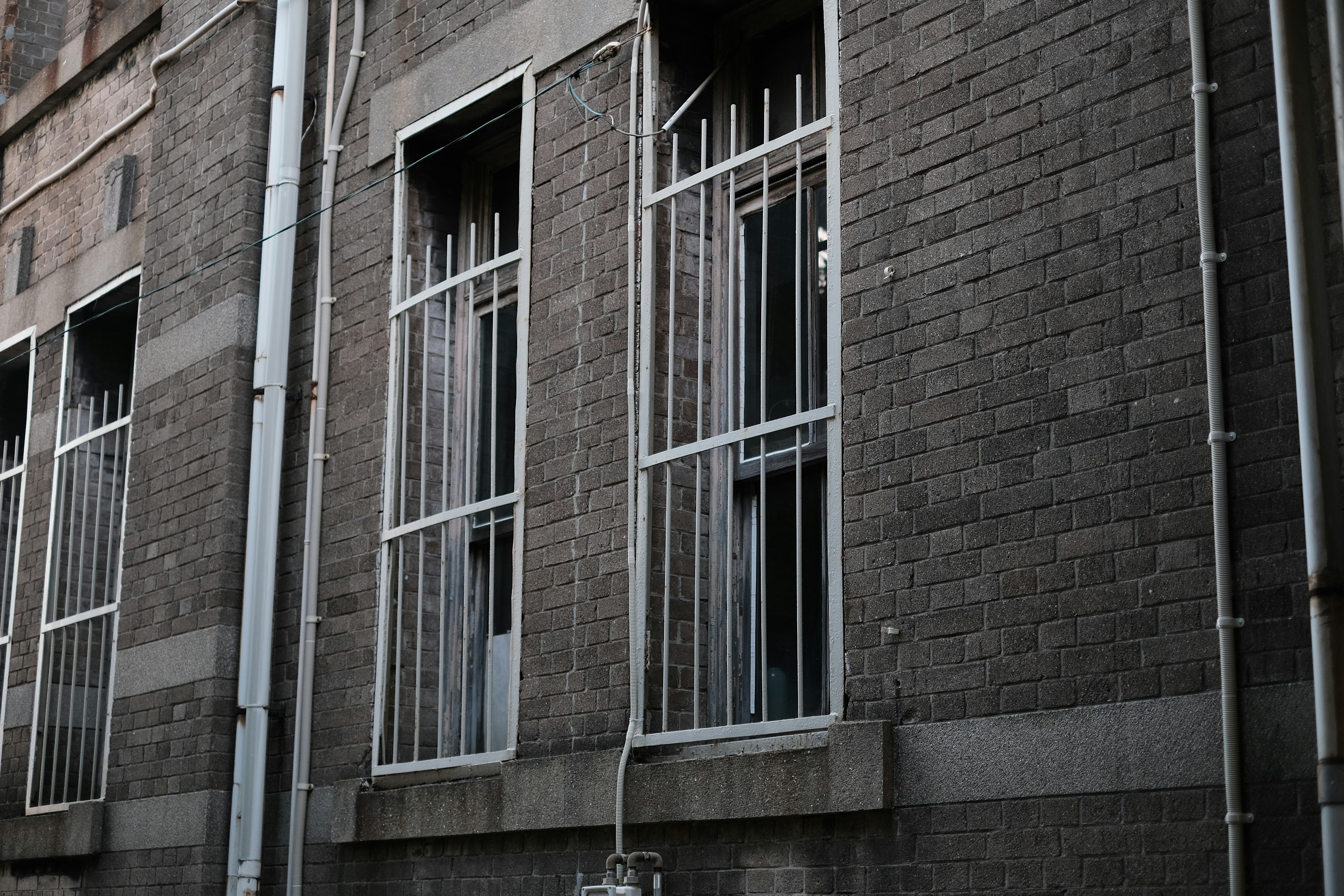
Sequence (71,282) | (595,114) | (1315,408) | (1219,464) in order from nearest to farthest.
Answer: (1315,408) < (1219,464) < (595,114) < (71,282)

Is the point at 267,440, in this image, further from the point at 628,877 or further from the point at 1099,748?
the point at 1099,748

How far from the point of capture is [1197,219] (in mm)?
5336

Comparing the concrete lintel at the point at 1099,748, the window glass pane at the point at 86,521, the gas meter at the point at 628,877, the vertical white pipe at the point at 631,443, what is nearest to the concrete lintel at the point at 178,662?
the window glass pane at the point at 86,521

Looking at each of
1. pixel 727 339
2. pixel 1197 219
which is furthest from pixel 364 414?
pixel 1197 219

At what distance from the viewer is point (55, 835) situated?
9859 millimetres

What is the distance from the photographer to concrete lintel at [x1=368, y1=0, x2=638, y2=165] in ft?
25.8

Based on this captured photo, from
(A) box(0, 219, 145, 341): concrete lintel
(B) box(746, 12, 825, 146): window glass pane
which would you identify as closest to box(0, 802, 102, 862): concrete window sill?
(A) box(0, 219, 145, 341): concrete lintel

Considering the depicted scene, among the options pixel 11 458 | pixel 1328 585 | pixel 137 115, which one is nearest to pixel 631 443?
pixel 1328 585

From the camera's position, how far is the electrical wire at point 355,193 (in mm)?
7922

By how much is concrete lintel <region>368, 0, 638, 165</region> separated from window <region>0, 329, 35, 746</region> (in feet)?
13.8

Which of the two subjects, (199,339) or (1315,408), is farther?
(199,339)

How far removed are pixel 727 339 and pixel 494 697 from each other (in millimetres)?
1994

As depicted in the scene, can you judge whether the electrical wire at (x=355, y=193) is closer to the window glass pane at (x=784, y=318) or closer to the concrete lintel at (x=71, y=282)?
the concrete lintel at (x=71, y=282)

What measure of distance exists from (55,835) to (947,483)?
625 cm
